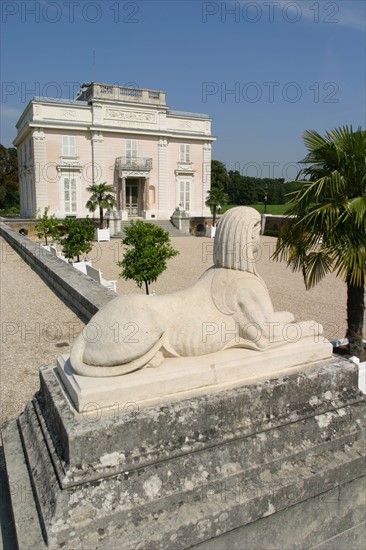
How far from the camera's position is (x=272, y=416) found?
263 cm

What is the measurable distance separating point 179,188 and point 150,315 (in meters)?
34.7

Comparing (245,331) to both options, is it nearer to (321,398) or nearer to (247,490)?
(321,398)

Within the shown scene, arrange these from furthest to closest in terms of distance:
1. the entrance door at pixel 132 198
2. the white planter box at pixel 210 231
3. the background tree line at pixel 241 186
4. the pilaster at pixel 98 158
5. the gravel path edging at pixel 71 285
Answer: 1. the background tree line at pixel 241 186
2. the entrance door at pixel 132 198
3. the pilaster at pixel 98 158
4. the white planter box at pixel 210 231
5. the gravel path edging at pixel 71 285

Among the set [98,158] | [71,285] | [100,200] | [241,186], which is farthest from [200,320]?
[241,186]

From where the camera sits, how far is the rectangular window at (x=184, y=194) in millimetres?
36500

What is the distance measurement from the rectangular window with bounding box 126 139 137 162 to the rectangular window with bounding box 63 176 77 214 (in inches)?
192

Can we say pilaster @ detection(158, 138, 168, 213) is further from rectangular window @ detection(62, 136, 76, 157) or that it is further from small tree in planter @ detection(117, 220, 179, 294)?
small tree in planter @ detection(117, 220, 179, 294)

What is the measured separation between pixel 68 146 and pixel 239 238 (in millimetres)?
32283

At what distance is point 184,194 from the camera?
120ft

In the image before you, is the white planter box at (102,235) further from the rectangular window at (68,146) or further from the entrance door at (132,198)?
the rectangular window at (68,146)

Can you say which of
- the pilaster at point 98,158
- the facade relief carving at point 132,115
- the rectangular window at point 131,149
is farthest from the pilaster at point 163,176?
the pilaster at point 98,158

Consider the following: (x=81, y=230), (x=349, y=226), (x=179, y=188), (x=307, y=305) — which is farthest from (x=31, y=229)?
(x=349, y=226)

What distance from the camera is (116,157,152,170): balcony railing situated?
33759 mm

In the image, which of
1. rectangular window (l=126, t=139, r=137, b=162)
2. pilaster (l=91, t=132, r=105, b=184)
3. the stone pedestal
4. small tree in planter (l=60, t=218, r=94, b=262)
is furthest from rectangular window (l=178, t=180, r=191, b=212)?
the stone pedestal
